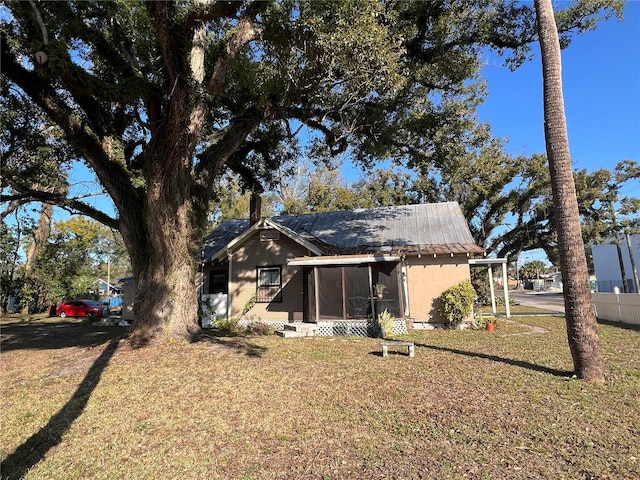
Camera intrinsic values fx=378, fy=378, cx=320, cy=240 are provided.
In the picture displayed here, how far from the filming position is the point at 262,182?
674 inches

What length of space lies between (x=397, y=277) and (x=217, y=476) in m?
10.5

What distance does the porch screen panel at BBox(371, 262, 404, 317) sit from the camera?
13.3 m

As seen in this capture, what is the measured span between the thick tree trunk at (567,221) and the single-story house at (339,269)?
6.63 metres

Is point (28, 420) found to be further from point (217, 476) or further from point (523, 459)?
point (523, 459)

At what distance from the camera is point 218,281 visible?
660 inches

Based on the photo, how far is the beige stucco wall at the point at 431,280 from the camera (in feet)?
47.6

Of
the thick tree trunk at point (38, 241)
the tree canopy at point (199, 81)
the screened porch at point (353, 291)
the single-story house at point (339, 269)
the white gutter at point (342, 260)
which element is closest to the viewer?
the tree canopy at point (199, 81)

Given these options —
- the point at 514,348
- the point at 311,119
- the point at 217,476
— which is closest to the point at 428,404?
the point at 217,476

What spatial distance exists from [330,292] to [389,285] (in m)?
2.14

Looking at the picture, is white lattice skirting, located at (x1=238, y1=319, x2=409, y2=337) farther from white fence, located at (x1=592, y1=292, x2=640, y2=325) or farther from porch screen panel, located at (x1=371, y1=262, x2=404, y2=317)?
white fence, located at (x1=592, y1=292, x2=640, y2=325)

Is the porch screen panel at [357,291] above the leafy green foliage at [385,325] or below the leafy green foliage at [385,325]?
above

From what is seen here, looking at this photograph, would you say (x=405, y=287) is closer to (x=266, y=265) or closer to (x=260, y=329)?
(x=266, y=265)

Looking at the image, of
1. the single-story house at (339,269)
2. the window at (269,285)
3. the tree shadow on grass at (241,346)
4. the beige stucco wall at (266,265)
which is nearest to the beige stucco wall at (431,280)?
the single-story house at (339,269)

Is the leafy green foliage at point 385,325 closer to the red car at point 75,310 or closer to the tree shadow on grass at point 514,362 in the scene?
the tree shadow on grass at point 514,362
